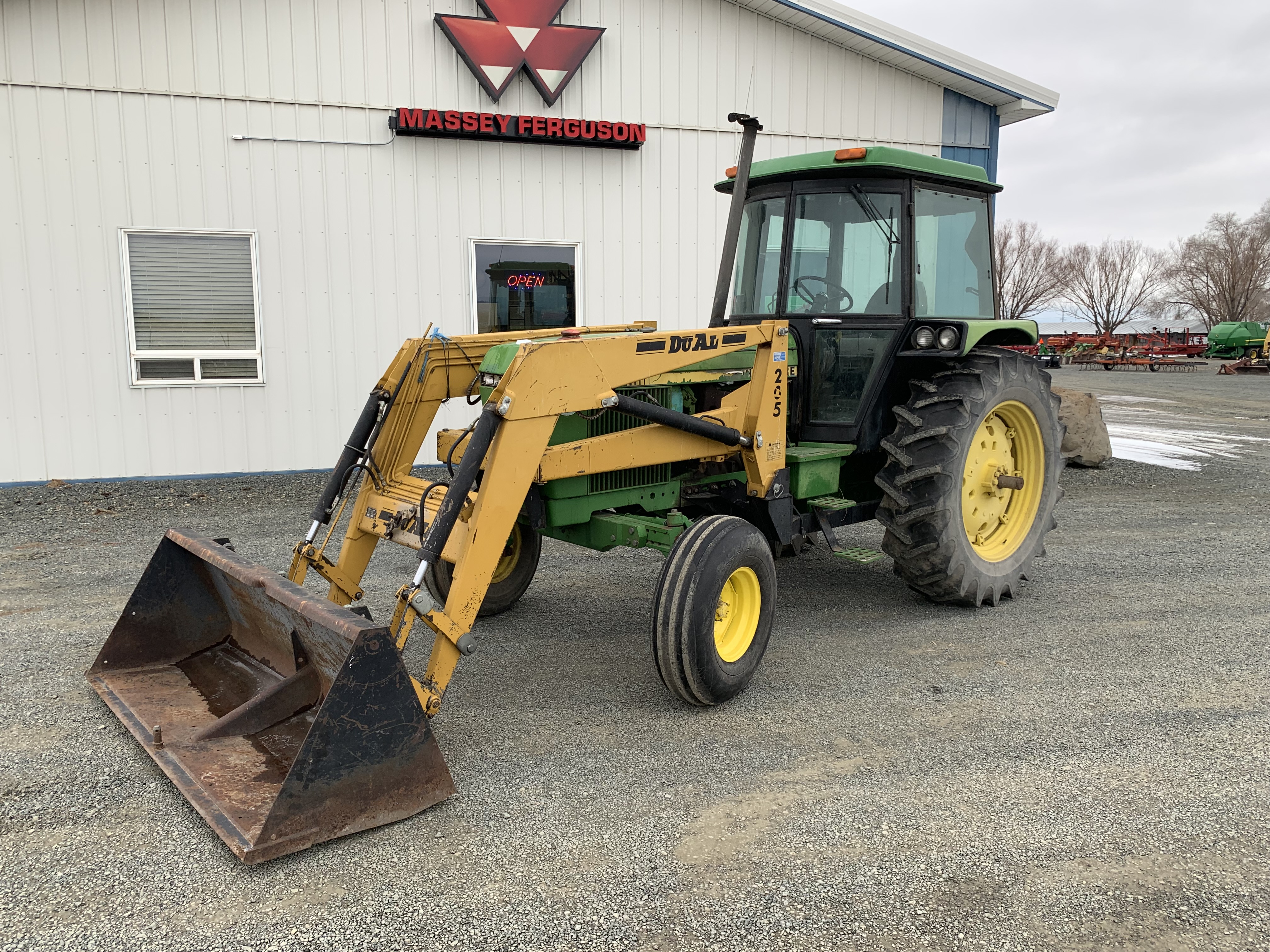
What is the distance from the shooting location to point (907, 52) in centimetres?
1008

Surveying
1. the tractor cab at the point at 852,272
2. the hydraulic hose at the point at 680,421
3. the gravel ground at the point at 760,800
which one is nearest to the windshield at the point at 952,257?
the tractor cab at the point at 852,272

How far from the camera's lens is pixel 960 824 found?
3057 millimetres

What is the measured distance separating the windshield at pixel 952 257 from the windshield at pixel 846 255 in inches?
6.2

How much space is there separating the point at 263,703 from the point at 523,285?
23.4 ft

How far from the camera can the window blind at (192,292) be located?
884 centimetres

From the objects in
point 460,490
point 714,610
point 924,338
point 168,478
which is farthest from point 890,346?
point 168,478

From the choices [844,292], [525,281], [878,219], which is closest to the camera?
[878,219]

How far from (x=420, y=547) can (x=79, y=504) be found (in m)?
6.06

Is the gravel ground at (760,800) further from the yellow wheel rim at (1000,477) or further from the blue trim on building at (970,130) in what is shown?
the blue trim on building at (970,130)

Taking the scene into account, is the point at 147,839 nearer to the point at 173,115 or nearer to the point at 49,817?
the point at 49,817

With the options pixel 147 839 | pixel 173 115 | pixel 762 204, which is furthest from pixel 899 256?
pixel 173 115

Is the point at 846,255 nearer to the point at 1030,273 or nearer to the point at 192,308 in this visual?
the point at 192,308

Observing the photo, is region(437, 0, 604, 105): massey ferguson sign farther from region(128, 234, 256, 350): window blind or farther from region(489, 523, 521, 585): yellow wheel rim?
region(489, 523, 521, 585): yellow wheel rim

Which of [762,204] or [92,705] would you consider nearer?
[92,705]
